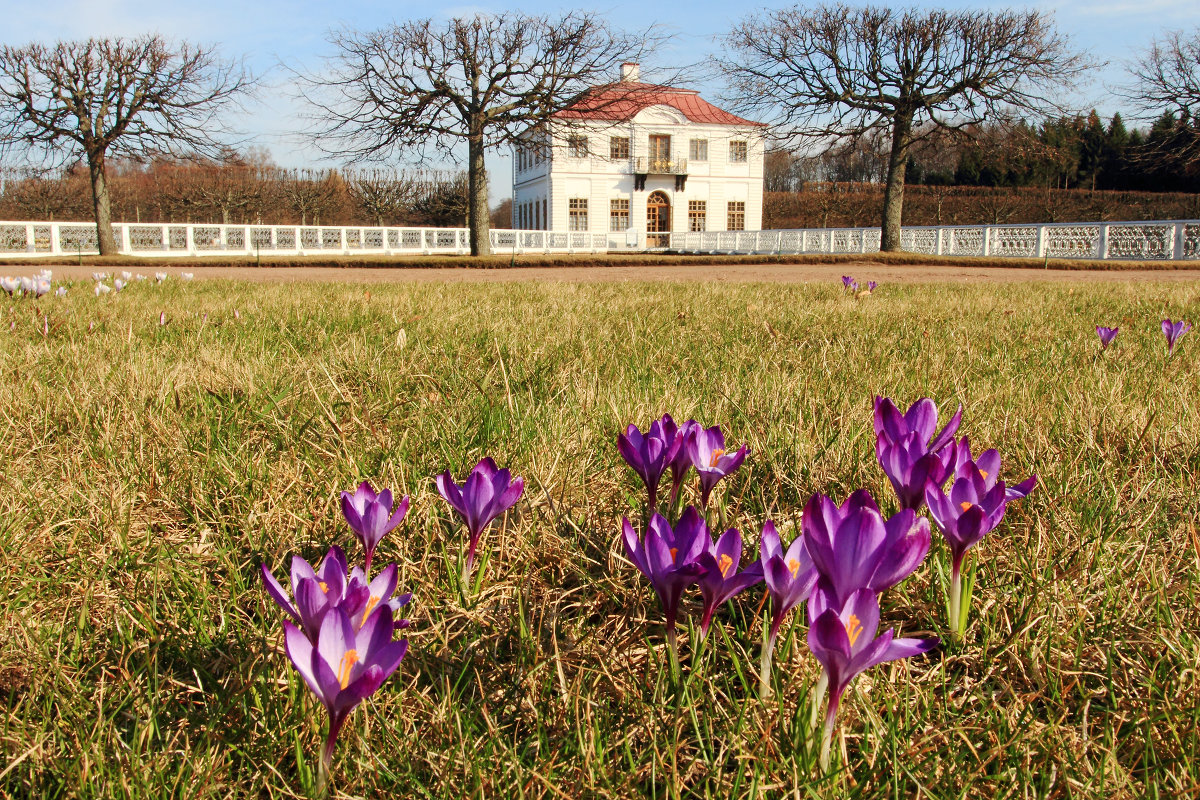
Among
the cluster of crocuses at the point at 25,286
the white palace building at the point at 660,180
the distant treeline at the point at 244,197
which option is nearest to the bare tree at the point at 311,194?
the distant treeline at the point at 244,197

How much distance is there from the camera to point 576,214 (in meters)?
46.5

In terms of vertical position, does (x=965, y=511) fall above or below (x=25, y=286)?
below

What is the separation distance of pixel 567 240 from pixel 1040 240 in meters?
23.6

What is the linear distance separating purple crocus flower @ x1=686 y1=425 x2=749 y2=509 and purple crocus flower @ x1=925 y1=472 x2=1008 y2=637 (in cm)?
28

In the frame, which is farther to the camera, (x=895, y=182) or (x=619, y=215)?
(x=619, y=215)

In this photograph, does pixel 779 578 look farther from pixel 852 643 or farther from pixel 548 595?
pixel 548 595

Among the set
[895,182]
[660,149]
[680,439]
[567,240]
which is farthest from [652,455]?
[660,149]

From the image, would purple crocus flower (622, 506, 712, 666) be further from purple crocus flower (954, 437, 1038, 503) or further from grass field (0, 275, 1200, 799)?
purple crocus flower (954, 437, 1038, 503)

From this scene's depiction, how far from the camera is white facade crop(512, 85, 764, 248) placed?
150 ft

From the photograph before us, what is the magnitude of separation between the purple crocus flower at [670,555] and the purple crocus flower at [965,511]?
264 millimetres

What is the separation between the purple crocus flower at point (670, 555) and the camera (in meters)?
0.73

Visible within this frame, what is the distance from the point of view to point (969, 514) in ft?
2.60

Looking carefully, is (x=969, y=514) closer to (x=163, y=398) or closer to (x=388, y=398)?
(x=388, y=398)

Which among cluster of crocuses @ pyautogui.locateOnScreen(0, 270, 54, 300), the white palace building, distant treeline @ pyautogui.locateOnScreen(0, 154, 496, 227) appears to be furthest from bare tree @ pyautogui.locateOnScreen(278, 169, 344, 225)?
cluster of crocuses @ pyautogui.locateOnScreen(0, 270, 54, 300)
